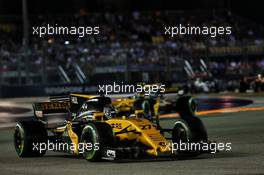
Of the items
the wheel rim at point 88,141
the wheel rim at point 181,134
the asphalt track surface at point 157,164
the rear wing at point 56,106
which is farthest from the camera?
the rear wing at point 56,106

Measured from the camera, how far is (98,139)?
34.7 ft

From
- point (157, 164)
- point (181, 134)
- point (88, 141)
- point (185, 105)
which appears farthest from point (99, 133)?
point (185, 105)

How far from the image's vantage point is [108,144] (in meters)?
10.6

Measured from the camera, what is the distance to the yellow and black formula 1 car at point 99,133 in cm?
1056

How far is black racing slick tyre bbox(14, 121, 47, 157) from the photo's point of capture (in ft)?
39.4

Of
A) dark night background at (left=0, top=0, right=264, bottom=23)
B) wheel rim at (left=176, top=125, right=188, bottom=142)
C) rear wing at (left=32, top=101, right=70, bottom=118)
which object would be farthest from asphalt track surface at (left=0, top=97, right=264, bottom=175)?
dark night background at (left=0, top=0, right=264, bottom=23)

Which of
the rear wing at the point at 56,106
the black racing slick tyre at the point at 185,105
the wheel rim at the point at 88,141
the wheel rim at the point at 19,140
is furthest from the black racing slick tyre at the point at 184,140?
the black racing slick tyre at the point at 185,105

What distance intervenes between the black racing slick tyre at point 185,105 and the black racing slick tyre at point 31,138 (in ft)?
30.9

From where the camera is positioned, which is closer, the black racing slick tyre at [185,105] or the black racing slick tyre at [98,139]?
the black racing slick tyre at [98,139]

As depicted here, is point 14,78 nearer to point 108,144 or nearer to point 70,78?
point 70,78

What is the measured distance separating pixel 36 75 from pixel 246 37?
1422 centimetres

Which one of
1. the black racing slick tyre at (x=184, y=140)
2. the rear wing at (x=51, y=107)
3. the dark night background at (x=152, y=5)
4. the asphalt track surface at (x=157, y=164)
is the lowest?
the asphalt track surface at (x=157, y=164)

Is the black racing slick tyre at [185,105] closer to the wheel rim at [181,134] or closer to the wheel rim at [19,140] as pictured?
the wheel rim at [19,140]

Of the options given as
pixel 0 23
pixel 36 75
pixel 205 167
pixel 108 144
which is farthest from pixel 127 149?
pixel 0 23
